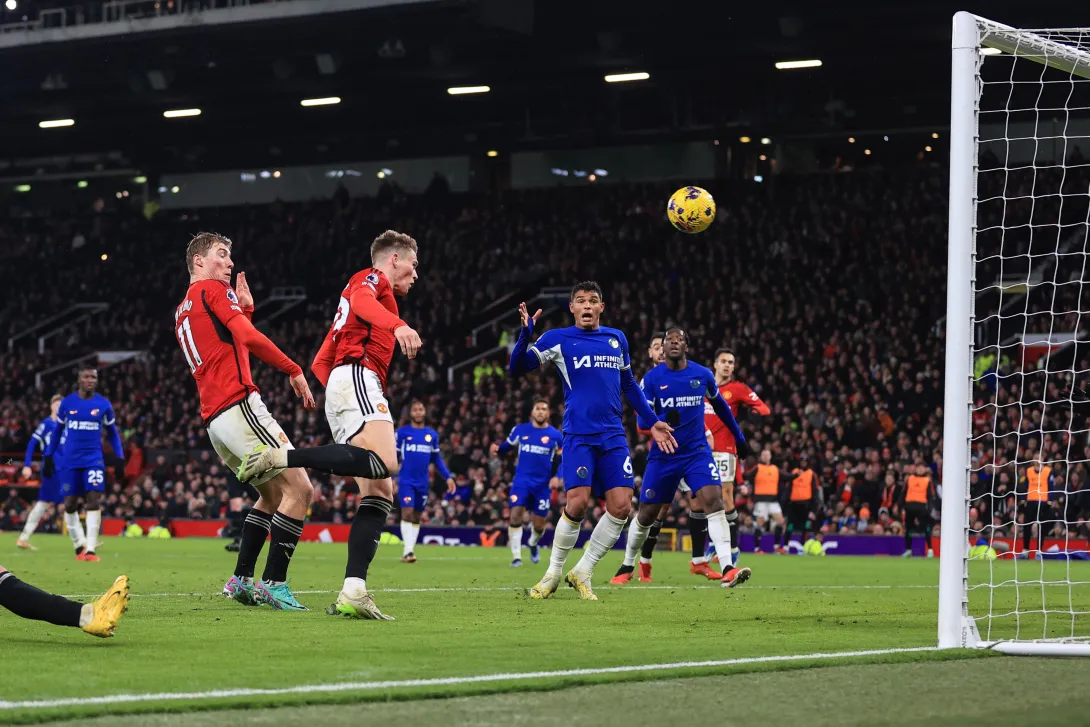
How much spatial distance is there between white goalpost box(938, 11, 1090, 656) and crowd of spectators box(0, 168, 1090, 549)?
0.28m

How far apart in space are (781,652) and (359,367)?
10.8 feet

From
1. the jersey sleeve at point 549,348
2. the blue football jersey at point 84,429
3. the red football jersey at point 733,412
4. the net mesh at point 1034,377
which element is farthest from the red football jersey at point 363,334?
the blue football jersey at point 84,429

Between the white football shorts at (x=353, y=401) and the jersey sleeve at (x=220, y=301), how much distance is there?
81cm

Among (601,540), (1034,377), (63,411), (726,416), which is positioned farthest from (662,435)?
(1034,377)

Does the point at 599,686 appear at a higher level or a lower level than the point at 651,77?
lower

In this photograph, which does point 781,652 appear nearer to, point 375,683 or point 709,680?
point 709,680

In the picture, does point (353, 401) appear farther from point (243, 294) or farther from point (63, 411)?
point (63, 411)

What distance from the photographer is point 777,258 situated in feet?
117

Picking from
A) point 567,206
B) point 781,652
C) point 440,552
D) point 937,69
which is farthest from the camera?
point 567,206

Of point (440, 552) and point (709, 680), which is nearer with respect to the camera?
point (709, 680)

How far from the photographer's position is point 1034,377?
2819 cm

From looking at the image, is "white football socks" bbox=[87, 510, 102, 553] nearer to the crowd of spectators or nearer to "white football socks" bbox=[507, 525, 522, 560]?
"white football socks" bbox=[507, 525, 522, 560]

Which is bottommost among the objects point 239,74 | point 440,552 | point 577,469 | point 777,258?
point 440,552

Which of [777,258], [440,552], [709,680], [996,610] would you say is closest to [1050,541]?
[440,552]
